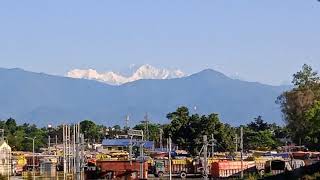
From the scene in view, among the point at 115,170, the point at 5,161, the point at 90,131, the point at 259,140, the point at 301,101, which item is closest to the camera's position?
the point at 115,170

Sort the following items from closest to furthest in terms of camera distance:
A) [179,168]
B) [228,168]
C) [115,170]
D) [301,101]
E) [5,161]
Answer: [115,170]
[228,168]
[5,161]
[179,168]
[301,101]

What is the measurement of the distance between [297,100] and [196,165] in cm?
2540

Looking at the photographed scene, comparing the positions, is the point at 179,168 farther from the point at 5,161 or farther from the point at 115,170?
the point at 5,161

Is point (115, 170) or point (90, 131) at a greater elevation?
point (90, 131)

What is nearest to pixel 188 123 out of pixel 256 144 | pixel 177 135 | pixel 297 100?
pixel 177 135

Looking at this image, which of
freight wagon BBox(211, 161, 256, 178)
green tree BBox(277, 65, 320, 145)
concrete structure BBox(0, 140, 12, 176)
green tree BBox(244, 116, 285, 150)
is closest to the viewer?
freight wagon BBox(211, 161, 256, 178)

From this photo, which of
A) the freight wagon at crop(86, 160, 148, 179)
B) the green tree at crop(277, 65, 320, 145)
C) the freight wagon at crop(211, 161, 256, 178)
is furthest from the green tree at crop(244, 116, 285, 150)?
the freight wagon at crop(86, 160, 148, 179)

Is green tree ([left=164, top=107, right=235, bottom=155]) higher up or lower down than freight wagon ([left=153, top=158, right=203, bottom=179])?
higher up

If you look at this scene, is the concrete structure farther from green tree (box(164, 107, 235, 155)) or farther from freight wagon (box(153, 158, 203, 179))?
green tree (box(164, 107, 235, 155))

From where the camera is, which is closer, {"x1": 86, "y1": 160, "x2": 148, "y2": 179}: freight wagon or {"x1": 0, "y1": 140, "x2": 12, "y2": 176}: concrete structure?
{"x1": 86, "y1": 160, "x2": 148, "y2": 179}: freight wagon

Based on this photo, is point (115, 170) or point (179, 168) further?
point (179, 168)

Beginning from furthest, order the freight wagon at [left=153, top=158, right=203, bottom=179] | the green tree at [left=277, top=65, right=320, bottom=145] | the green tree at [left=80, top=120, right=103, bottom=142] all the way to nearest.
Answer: the green tree at [left=80, top=120, right=103, bottom=142], the green tree at [left=277, top=65, right=320, bottom=145], the freight wagon at [left=153, top=158, right=203, bottom=179]

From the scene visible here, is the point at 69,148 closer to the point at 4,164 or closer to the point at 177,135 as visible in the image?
the point at 4,164

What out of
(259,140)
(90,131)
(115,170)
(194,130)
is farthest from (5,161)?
(90,131)
